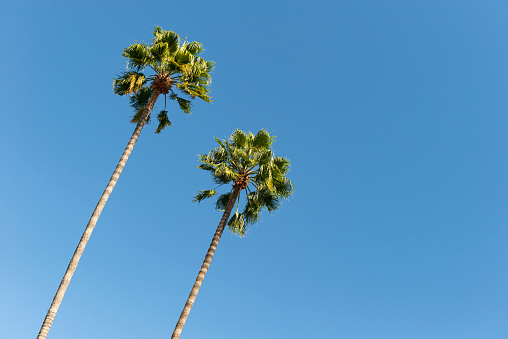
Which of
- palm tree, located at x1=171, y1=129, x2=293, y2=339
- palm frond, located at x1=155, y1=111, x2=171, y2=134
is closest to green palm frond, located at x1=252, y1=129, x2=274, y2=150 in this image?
palm tree, located at x1=171, y1=129, x2=293, y2=339

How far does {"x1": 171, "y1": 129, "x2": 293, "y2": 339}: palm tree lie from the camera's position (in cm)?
1822

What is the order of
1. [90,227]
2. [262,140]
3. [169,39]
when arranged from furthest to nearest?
[262,140] → [169,39] → [90,227]

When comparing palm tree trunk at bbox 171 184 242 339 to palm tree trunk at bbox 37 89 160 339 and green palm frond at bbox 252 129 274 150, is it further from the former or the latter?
palm tree trunk at bbox 37 89 160 339

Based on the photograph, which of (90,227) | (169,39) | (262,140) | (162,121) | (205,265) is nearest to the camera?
(90,227)

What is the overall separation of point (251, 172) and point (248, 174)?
0.55 feet

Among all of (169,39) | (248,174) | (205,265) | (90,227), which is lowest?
(90,227)

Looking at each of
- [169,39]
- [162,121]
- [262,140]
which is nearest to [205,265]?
[262,140]

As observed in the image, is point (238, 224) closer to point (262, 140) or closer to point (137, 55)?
point (262, 140)

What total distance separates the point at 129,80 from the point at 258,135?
6.54 metres

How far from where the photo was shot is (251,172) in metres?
18.6

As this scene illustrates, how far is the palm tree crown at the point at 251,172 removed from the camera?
1830cm

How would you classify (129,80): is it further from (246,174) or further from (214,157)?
(246,174)

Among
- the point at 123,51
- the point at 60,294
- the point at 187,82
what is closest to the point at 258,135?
the point at 187,82

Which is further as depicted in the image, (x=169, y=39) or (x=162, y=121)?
(x=162, y=121)
